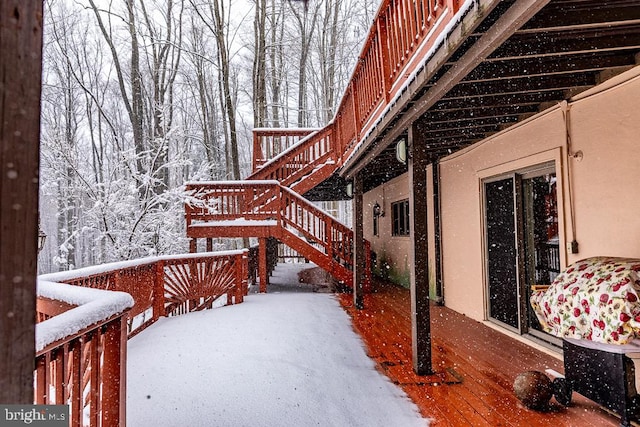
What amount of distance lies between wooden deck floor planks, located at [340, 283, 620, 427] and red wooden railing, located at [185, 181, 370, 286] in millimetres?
2457

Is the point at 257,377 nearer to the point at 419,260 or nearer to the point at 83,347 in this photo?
the point at 419,260

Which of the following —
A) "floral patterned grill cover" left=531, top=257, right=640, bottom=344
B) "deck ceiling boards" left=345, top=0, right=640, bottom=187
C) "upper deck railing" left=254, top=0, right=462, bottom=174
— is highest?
"upper deck railing" left=254, top=0, right=462, bottom=174

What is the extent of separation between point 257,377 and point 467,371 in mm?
2008

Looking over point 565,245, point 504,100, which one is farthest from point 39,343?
point 565,245

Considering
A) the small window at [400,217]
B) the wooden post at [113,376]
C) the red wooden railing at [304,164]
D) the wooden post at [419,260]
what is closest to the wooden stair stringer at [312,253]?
the red wooden railing at [304,164]

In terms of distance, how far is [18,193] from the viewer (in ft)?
2.35

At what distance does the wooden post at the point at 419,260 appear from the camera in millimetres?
3730

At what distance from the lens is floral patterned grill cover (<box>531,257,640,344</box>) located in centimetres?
230

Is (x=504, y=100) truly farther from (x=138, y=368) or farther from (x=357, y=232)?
(x=138, y=368)

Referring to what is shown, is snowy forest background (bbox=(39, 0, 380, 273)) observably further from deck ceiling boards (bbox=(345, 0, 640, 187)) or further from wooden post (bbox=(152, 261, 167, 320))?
deck ceiling boards (bbox=(345, 0, 640, 187))

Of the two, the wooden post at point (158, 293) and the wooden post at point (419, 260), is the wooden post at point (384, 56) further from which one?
the wooden post at point (158, 293)

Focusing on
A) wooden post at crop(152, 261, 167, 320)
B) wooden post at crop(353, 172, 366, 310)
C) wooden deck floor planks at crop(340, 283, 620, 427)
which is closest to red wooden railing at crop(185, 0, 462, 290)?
wooden post at crop(353, 172, 366, 310)

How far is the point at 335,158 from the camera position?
9.49 meters

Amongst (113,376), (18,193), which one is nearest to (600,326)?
(113,376)
